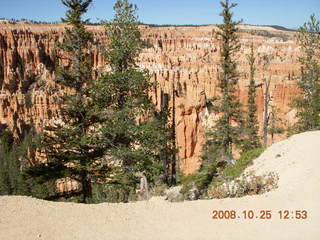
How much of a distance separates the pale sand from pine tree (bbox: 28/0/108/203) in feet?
17.9

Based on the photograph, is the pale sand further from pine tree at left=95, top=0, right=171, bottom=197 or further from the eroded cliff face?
the eroded cliff face

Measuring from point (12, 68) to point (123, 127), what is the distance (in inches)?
2917

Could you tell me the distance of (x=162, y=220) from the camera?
7.82 m

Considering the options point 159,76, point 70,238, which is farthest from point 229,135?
point 159,76

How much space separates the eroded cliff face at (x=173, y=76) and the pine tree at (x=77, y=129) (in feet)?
120

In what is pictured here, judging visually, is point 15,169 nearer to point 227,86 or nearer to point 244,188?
point 227,86

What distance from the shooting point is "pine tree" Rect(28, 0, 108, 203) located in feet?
46.8

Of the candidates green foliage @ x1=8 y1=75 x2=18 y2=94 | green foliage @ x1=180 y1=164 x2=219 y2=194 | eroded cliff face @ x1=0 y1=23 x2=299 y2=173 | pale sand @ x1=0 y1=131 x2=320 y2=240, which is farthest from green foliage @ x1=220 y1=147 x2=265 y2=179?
green foliage @ x1=8 y1=75 x2=18 y2=94

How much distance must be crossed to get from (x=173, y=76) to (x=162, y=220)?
5940 centimetres

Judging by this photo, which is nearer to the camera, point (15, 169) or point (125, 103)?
point (125, 103)

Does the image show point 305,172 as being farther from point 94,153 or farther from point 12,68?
point 12,68

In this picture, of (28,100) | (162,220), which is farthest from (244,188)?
(28,100)
